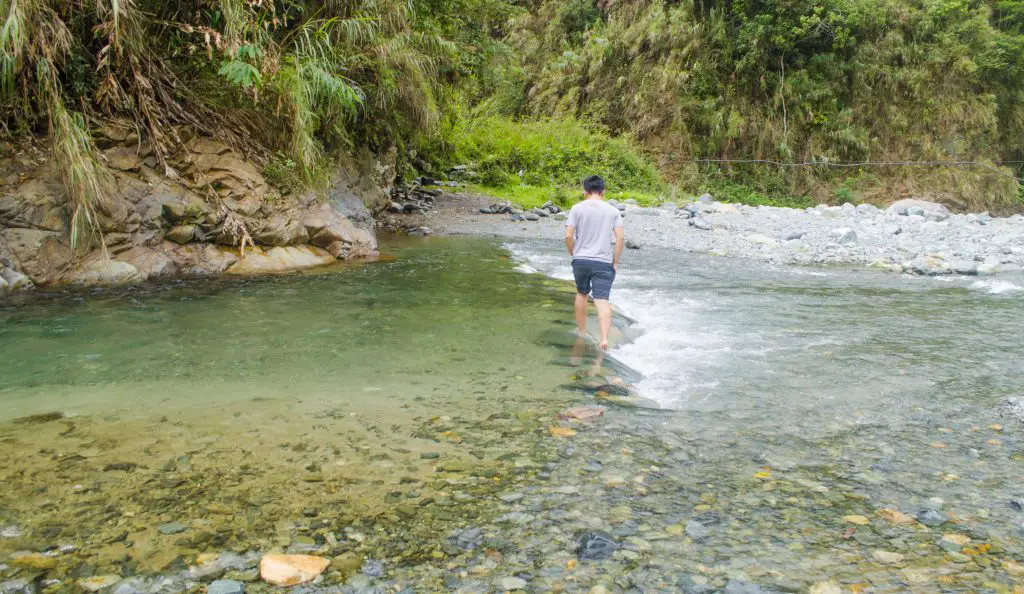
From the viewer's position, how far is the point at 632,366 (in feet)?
18.2

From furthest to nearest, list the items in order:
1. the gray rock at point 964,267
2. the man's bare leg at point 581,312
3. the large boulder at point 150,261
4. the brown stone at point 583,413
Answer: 1. the gray rock at point 964,267
2. the large boulder at point 150,261
3. the man's bare leg at point 581,312
4. the brown stone at point 583,413

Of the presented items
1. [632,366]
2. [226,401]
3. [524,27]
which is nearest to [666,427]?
[632,366]

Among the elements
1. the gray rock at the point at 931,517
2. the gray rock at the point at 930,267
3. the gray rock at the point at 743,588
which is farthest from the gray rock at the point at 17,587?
the gray rock at the point at 930,267

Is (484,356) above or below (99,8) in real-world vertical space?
below

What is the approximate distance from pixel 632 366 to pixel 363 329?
255 cm

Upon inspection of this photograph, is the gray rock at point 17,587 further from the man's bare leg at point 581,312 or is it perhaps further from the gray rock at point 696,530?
the man's bare leg at point 581,312

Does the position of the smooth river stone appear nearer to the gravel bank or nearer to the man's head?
the man's head

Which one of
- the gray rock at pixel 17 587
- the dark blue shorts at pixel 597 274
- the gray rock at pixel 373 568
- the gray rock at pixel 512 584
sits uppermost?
the dark blue shorts at pixel 597 274

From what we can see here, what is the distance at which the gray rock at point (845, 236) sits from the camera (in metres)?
13.2

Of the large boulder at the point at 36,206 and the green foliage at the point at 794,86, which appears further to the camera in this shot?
the green foliage at the point at 794,86

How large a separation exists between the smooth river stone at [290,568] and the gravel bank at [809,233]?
10.7 m

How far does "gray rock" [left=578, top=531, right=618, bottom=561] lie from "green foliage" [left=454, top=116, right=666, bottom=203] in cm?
1771

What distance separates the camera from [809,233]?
562 inches

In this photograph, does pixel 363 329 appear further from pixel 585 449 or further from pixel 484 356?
pixel 585 449
